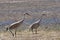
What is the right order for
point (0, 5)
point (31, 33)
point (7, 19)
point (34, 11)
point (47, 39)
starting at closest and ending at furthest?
point (47, 39)
point (31, 33)
point (7, 19)
point (34, 11)
point (0, 5)

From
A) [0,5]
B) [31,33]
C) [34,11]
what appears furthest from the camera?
[0,5]

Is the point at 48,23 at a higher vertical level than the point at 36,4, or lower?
lower

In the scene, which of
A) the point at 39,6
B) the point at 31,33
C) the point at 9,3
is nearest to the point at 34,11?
the point at 39,6

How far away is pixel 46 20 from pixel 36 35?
123 inches

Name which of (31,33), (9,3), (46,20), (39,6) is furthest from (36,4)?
(31,33)

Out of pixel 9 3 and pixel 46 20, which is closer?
pixel 46 20

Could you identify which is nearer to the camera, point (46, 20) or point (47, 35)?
point (47, 35)

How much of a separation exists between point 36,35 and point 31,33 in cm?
35

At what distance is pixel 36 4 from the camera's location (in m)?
17.5

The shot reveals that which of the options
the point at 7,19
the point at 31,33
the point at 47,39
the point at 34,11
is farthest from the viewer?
the point at 34,11

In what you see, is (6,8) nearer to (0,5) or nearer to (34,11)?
(0,5)

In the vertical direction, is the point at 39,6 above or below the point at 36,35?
above

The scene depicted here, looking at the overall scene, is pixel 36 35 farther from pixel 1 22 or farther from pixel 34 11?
pixel 34 11

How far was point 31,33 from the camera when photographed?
37.6 ft
